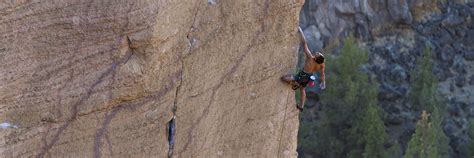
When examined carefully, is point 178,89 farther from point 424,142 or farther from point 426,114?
point 426,114

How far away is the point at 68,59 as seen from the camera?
505cm

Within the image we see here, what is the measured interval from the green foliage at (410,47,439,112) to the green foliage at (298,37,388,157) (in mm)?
1092

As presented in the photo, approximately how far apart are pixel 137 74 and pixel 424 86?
45.0 feet

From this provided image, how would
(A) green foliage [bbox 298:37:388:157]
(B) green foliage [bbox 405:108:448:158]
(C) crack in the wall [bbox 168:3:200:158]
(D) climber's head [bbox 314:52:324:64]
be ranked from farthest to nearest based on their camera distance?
(A) green foliage [bbox 298:37:388:157] < (B) green foliage [bbox 405:108:448:158] < (D) climber's head [bbox 314:52:324:64] < (C) crack in the wall [bbox 168:3:200:158]

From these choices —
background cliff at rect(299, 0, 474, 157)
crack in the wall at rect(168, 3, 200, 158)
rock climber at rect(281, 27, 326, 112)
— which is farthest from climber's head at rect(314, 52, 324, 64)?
background cliff at rect(299, 0, 474, 157)

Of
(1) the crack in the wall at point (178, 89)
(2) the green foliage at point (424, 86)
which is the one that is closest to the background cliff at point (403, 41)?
(2) the green foliage at point (424, 86)

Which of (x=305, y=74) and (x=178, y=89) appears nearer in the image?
(x=178, y=89)

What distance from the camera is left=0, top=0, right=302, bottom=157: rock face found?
4992 millimetres

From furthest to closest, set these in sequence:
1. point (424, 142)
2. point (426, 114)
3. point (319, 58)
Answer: point (426, 114) < point (424, 142) < point (319, 58)

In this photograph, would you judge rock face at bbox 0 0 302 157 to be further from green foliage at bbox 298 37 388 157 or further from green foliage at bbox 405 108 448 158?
green foliage at bbox 298 37 388 157

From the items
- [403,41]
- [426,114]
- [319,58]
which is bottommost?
[403,41]

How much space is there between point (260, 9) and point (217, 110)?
2.07 ft

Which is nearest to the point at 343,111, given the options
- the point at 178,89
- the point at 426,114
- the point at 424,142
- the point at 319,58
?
the point at 426,114

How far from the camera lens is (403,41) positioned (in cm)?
2119
